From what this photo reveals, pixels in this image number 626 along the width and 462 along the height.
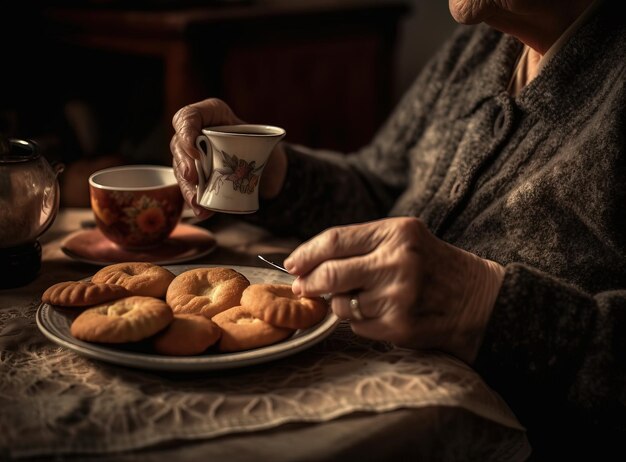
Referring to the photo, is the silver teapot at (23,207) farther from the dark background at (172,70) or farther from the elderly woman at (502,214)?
the dark background at (172,70)

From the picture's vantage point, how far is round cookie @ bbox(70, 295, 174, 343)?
0.74 m

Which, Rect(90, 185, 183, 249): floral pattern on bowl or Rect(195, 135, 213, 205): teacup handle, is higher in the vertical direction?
Rect(195, 135, 213, 205): teacup handle

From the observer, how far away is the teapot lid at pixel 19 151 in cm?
104

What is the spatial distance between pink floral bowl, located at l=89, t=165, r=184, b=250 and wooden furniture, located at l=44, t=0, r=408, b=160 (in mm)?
1015

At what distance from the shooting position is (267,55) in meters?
2.37

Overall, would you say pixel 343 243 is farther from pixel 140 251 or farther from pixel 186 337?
pixel 140 251

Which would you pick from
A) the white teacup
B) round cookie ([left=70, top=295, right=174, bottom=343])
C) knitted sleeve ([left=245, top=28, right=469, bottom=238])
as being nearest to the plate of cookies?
round cookie ([left=70, top=295, right=174, bottom=343])

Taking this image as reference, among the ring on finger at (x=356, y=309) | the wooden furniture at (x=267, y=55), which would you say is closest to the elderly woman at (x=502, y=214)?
the ring on finger at (x=356, y=309)

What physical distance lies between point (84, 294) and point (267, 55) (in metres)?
1.68

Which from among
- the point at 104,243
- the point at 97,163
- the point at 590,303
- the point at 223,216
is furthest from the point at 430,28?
the point at 590,303

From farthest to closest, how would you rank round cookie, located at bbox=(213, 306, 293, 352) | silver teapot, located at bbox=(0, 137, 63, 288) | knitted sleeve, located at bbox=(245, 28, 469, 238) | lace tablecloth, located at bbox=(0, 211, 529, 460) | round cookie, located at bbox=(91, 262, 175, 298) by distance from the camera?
knitted sleeve, located at bbox=(245, 28, 469, 238) < silver teapot, located at bbox=(0, 137, 63, 288) < round cookie, located at bbox=(91, 262, 175, 298) < round cookie, located at bbox=(213, 306, 293, 352) < lace tablecloth, located at bbox=(0, 211, 529, 460)

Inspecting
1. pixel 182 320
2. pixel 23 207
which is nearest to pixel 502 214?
pixel 182 320

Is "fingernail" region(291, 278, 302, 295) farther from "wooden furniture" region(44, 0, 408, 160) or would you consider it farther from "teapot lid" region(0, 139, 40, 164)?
"wooden furniture" region(44, 0, 408, 160)

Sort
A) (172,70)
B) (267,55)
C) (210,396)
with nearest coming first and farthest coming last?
(210,396) → (172,70) → (267,55)
